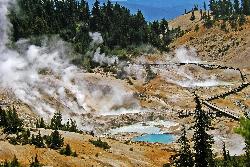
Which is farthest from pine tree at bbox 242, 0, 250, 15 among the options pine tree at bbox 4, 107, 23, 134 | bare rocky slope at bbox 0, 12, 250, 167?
pine tree at bbox 4, 107, 23, 134

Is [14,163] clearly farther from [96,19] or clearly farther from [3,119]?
[96,19]

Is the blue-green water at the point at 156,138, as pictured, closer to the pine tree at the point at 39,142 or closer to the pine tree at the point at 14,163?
the pine tree at the point at 39,142

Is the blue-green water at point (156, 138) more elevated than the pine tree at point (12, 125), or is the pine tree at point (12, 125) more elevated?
the blue-green water at point (156, 138)

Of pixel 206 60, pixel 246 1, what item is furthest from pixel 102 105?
pixel 246 1

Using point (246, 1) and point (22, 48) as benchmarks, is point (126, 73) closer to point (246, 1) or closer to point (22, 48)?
point (22, 48)

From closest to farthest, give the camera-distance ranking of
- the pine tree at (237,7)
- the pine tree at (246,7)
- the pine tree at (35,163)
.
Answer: the pine tree at (35,163) → the pine tree at (246,7) → the pine tree at (237,7)

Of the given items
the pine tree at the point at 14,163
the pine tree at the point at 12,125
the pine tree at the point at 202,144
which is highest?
the pine tree at the point at 12,125

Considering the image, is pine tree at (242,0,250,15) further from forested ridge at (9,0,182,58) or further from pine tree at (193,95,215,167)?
pine tree at (193,95,215,167)

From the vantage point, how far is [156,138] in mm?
82688

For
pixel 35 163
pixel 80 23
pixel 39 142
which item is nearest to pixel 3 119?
pixel 39 142

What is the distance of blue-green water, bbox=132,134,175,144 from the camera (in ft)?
266

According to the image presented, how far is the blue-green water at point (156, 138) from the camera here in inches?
3191

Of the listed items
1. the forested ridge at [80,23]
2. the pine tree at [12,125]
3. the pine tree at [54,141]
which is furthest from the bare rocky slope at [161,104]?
the forested ridge at [80,23]

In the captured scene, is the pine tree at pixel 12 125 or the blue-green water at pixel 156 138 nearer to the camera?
the pine tree at pixel 12 125
